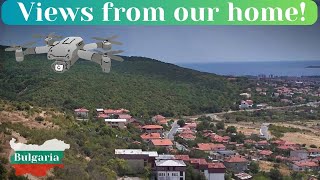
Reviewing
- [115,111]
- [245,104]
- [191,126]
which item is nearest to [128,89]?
[115,111]

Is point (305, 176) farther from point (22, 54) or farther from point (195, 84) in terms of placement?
point (22, 54)

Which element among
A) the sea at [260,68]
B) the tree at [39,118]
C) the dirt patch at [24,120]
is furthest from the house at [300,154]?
the tree at [39,118]

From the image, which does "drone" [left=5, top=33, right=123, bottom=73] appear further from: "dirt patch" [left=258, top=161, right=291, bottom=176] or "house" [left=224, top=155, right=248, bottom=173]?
"dirt patch" [left=258, top=161, right=291, bottom=176]

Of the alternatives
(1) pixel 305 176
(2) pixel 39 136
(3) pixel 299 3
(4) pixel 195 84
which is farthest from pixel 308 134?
(2) pixel 39 136

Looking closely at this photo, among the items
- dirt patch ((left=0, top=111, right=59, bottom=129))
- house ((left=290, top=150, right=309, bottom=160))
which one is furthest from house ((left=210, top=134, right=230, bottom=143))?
dirt patch ((left=0, top=111, right=59, bottom=129))

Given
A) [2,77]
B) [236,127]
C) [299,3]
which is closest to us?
[299,3]

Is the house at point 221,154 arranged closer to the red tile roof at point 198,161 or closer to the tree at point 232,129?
the red tile roof at point 198,161
